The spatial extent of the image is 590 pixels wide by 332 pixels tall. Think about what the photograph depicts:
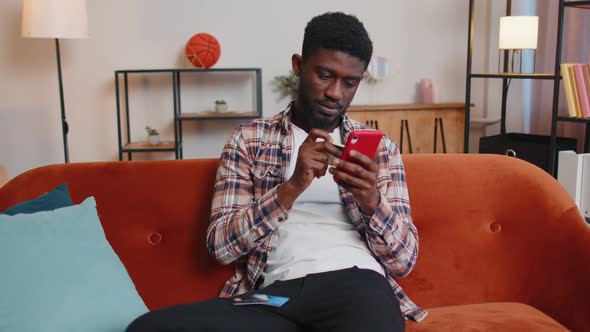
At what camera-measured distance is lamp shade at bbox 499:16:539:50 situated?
11.0 ft

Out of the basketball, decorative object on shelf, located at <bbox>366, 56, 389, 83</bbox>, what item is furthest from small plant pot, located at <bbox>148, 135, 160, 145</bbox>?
decorative object on shelf, located at <bbox>366, 56, 389, 83</bbox>

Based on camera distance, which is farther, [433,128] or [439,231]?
[433,128]

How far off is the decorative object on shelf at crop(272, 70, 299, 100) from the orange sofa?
236 cm

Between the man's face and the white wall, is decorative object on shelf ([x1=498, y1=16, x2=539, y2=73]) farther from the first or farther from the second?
the man's face

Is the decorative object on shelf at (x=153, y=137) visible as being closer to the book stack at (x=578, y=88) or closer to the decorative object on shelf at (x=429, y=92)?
the decorative object on shelf at (x=429, y=92)

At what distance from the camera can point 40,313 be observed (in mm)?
1194

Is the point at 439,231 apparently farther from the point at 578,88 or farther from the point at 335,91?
the point at 578,88

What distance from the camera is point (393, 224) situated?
145 cm

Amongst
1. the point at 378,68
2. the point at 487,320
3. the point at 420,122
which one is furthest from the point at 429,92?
the point at 487,320

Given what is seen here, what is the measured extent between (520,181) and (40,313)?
1.26 m

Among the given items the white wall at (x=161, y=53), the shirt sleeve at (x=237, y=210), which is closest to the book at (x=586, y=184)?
the shirt sleeve at (x=237, y=210)

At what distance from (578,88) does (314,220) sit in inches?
77.9

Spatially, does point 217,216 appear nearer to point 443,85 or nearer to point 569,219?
point 569,219

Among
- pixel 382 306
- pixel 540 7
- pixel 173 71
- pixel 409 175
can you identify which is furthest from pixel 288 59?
pixel 382 306
